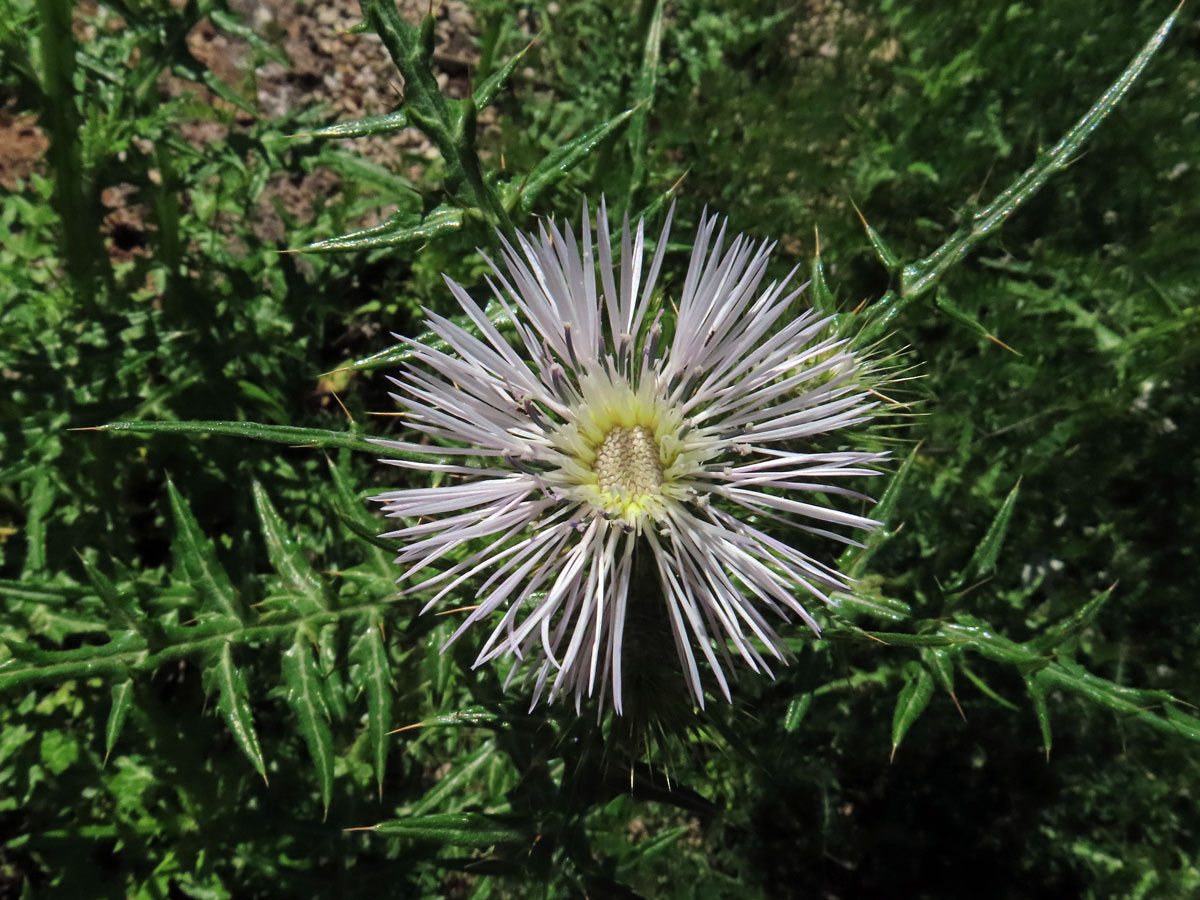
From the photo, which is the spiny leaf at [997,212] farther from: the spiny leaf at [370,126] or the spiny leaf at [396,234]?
the spiny leaf at [370,126]

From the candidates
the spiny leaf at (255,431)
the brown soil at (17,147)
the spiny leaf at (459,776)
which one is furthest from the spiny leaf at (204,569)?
the brown soil at (17,147)

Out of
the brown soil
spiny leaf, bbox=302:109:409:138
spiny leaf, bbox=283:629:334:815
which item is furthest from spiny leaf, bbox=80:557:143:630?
the brown soil

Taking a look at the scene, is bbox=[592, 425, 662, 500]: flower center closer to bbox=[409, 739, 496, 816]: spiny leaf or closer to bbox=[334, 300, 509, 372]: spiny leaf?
bbox=[334, 300, 509, 372]: spiny leaf

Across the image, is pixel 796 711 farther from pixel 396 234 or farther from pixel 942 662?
pixel 396 234

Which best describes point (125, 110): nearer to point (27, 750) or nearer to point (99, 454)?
point (99, 454)

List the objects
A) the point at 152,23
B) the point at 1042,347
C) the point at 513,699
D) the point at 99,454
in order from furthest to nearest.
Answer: the point at 1042,347, the point at 99,454, the point at 152,23, the point at 513,699

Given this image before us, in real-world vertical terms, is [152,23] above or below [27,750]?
above

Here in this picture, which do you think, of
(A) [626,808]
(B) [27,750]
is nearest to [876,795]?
(A) [626,808]
